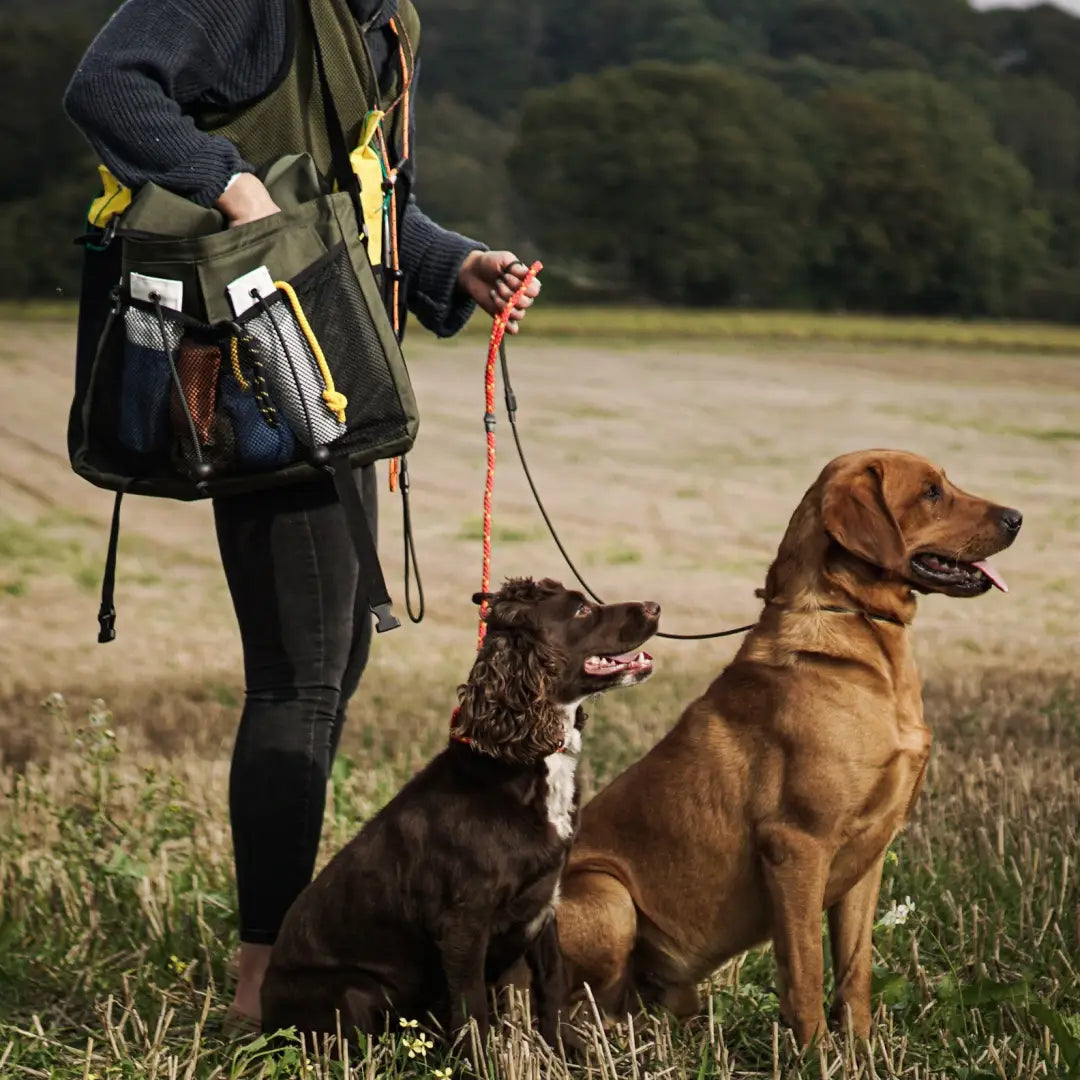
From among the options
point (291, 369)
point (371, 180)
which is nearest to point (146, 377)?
point (291, 369)

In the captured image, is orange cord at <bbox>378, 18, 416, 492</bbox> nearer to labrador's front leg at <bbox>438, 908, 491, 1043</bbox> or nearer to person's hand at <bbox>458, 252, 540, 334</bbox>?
person's hand at <bbox>458, 252, 540, 334</bbox>

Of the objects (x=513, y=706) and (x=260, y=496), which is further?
(x=260, y=496)

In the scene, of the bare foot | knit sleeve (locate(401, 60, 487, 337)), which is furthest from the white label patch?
the bare foot

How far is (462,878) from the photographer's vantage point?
133 inches

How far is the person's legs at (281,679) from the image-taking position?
3607mm

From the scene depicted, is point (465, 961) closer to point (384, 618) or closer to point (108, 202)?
point (384, 618)

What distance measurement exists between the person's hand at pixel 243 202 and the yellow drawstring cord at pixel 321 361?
17cm

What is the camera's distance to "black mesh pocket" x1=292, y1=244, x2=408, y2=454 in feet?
11.4

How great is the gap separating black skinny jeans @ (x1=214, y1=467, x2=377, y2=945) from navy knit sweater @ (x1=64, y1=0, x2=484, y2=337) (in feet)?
2.43

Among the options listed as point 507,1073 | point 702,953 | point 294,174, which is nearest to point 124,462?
point 294,174

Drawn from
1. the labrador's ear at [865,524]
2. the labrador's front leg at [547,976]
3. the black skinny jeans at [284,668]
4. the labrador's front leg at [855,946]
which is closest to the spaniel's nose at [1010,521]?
the labrador's ear at [865,524]

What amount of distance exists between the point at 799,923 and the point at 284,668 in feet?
4.35

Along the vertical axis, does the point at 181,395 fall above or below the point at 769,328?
above

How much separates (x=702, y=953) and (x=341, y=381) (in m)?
1.65
